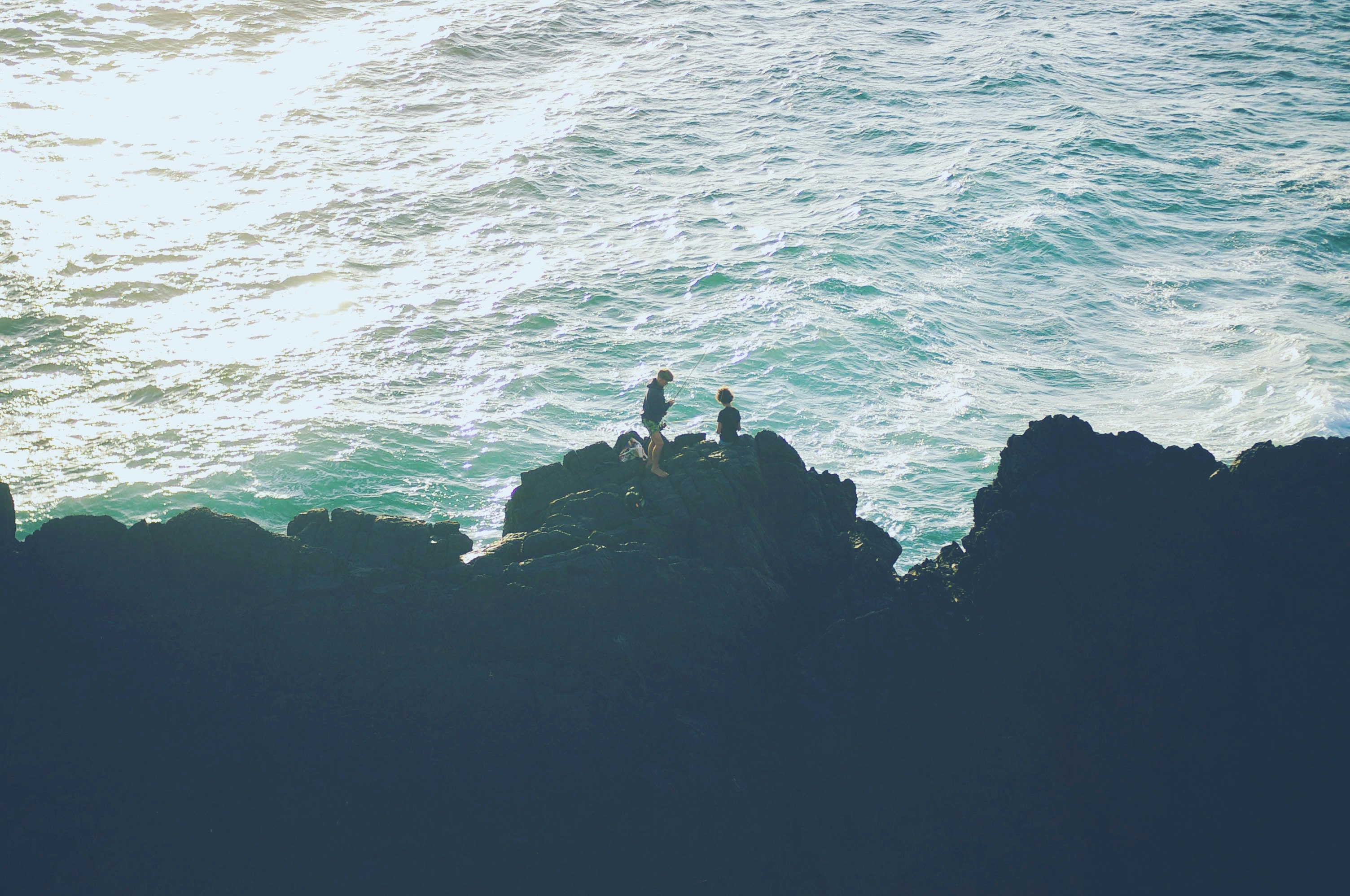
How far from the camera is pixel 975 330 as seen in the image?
23.9m

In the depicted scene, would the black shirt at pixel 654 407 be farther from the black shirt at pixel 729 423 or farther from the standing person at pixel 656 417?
the black shirt at pixel 729 423

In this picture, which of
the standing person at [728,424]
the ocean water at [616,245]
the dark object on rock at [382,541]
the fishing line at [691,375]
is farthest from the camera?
the fishing line at [691,375]

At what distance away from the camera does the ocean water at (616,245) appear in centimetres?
1978

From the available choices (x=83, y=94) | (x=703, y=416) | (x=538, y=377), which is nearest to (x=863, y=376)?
(x=703, y=416)

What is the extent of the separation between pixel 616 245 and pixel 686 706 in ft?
60.6

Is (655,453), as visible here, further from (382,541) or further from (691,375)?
(691,375)

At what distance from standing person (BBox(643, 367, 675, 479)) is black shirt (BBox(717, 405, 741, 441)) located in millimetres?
677

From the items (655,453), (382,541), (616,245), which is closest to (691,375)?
(616,245)

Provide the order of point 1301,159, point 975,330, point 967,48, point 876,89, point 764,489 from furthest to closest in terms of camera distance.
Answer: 1. point 967,48
2. point 876,89
3. point 1301,159
4. point 975,330
5. point 764,489

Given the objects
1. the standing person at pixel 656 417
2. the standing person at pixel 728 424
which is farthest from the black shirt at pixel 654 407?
the standing person at pixel 728 424

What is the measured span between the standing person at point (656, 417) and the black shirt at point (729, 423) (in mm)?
677

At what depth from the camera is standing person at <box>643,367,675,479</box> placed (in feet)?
38.9

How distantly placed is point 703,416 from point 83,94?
25.1 m

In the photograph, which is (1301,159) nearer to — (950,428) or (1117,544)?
(950,428)
